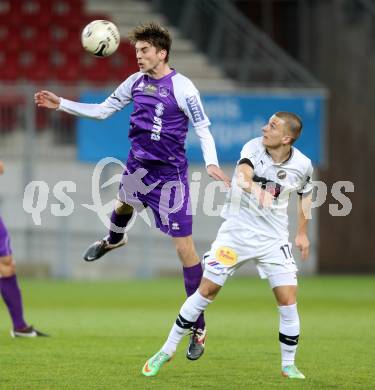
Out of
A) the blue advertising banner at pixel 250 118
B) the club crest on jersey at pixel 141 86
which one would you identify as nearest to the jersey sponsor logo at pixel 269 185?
the club crest on jersey at pixel 141 86

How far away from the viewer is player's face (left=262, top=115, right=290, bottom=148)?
768 centimetres

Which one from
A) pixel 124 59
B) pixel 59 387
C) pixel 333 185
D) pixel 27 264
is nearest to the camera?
pixel 59 387

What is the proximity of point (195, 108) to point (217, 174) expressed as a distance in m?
0.86

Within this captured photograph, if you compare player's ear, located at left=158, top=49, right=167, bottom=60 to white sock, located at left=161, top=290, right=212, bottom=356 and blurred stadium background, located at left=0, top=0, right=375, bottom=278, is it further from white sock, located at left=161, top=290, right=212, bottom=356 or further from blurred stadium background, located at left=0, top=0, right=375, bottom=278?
blurred stadium background, located at left=0, top=0, right=375, bottom=278

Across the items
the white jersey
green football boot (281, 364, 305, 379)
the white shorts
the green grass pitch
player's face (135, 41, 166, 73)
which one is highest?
player's face (135, 41, 166, 73)

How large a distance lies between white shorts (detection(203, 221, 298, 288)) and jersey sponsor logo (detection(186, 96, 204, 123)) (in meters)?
1.06

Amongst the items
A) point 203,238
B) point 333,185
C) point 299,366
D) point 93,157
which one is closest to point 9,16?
point 93,157

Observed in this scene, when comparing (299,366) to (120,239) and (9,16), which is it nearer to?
(120,239)

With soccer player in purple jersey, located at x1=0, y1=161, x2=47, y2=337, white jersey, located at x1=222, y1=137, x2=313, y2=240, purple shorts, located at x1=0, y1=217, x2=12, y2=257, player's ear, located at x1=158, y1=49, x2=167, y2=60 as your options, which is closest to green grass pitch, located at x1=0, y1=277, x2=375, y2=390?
soccer player in purple jersey, located at x1=0, y1=161, x2=47, y2=337

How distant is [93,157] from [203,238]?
8.32 feet

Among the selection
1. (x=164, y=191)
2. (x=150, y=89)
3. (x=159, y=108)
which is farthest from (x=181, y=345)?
(x=150, y=89)

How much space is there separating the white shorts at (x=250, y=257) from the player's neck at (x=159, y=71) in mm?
1476

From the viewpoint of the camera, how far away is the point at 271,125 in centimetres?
770

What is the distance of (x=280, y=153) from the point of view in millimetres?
7770
